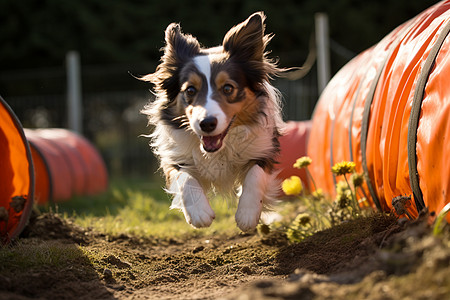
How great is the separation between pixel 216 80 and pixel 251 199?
83 centimetres

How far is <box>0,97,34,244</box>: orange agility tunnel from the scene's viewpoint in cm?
360

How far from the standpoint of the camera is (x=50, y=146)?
279 inches

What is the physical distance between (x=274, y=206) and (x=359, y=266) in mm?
1571

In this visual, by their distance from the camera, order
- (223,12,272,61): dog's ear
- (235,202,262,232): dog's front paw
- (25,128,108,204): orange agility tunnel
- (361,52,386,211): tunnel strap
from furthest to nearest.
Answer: (25,128,108,204): orange agility tunnel < (223,12,272,61): dog's ear < (361,52,386,211): tunnel strap < (235,202,262,232): dog's front paw

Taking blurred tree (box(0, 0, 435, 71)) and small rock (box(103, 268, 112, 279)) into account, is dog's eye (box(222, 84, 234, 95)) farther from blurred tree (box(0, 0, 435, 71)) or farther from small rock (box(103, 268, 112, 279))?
blurred tree (box(0, 0, 435, 71))

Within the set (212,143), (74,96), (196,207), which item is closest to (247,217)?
(196,207)

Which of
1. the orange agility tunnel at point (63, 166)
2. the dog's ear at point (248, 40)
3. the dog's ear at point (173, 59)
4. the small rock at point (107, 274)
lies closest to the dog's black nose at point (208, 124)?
the dog's ear at point (173, 59)

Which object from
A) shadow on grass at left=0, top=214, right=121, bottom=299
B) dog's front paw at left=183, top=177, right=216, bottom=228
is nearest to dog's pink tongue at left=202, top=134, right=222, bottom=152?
dog's front paw at left=183, top=177, right=216, bottom=228

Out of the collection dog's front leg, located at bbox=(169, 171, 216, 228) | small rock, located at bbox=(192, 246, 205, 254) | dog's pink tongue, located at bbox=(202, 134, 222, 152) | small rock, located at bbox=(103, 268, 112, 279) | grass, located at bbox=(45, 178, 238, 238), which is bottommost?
grass, located at bbox=(45, 178, 238, 238)

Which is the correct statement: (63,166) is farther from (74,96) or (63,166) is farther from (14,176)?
(74,96)

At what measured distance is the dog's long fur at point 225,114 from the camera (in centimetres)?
357

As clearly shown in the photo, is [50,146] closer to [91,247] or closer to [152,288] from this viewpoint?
[91,247]

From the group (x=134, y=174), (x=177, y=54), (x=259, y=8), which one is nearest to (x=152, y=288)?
(x=177, y=54)

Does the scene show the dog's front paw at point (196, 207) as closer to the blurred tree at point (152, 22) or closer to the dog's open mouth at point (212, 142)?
the dog's open mouth at point (212, 142)
